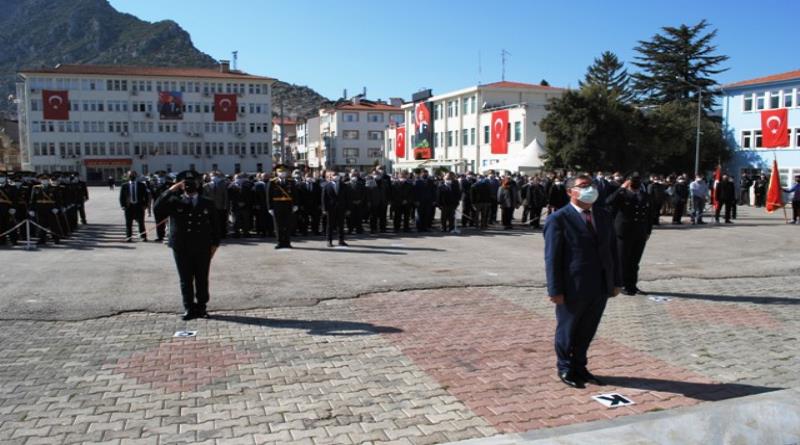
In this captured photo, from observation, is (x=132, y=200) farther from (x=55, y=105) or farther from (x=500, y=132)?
(x=55, y=105)

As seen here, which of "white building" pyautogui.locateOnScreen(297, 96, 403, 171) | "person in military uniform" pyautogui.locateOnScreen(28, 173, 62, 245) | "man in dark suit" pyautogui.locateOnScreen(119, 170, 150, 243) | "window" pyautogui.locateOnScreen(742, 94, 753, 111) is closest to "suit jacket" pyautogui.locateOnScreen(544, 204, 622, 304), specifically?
"man in dark suit" pyautogui.locateOnScreen(119, 170, 150, 243)

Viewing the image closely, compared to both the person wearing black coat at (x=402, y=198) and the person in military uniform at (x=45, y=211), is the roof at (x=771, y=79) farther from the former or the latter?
the person in military uniform at (x=45, y=211)

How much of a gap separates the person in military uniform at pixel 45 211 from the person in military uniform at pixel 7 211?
1.38 feet

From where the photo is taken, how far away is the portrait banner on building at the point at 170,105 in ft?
290

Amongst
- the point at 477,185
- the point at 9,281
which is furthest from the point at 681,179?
the point at 9,281

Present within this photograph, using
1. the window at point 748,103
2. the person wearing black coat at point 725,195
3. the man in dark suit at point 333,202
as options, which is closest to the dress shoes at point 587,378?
the man in dark suit at point 333,202

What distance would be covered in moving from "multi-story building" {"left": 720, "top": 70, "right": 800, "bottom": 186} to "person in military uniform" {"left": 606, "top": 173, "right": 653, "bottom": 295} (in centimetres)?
3769

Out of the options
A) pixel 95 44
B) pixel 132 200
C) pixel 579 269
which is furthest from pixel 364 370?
pixel 95 44

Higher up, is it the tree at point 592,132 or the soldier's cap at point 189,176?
the tree at point 592,132

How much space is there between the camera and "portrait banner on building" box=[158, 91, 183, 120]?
88.3 metres

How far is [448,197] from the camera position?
1962cm

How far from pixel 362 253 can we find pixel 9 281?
679 cm

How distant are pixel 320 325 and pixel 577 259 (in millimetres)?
3466

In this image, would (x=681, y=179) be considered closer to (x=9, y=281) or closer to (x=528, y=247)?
(x=528, y=247)
